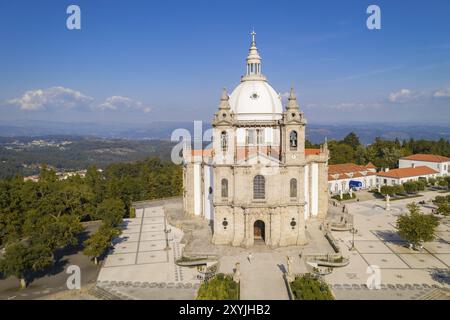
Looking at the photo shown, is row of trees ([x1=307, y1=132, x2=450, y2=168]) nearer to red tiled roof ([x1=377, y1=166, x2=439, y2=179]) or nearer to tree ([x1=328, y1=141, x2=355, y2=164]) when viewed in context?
tree ([x1=328, y1=141, x2=355, y2=164])

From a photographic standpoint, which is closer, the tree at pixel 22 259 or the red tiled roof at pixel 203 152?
the tree at pixel 22 259

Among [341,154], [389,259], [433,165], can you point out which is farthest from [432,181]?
[389,259]

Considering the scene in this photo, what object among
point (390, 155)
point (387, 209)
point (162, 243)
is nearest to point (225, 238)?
point (162, 243)

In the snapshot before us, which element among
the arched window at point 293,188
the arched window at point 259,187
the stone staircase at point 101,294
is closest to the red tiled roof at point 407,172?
the arched window at point 293,188

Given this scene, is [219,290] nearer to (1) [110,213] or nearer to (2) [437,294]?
(2) [437,294]

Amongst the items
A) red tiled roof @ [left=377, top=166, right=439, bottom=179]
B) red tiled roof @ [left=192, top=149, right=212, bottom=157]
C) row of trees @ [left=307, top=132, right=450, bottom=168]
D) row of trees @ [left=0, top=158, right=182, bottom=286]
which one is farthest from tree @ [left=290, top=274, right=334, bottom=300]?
row of trees @ [left=307, top=132, right=450, bottom=168]

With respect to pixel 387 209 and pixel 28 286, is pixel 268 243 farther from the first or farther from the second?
pixel 387 209

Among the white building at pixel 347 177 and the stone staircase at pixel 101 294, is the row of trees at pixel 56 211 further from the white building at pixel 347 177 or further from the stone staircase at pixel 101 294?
the white building at pixel 347 177
